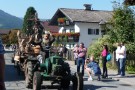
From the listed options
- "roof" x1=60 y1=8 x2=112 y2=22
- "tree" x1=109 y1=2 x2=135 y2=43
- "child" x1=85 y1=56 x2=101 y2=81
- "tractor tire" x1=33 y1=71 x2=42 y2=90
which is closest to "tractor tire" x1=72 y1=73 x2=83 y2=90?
"tractor tire" x1=33 y1=71 x2=42 y2=90

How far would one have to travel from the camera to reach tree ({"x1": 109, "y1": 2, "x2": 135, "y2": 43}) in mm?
24873

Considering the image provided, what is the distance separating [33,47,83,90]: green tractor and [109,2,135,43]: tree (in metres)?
A: 12.2

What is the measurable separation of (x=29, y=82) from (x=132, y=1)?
36.1 ft

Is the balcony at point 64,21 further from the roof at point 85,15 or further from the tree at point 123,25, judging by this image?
the tree at point 123,25

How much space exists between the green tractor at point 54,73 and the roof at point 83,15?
1350 inches

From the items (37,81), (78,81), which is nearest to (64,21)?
(78,81)

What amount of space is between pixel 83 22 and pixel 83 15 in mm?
1641

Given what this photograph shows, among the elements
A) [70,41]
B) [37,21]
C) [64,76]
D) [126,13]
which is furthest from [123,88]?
[70,41]

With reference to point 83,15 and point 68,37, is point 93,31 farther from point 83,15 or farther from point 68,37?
point 68,37

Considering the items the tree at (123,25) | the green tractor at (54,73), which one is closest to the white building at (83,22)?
the tree at (123,25)

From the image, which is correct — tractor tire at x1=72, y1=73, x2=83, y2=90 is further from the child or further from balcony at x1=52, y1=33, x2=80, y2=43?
balcony at x1=52, y1=33, x2=80, y2=43

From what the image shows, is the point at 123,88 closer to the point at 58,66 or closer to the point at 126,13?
the point at 58,66

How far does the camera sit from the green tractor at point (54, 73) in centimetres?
1211

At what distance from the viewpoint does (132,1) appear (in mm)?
22266
